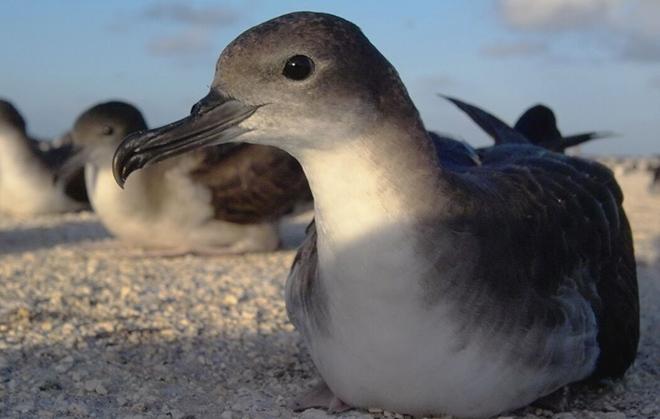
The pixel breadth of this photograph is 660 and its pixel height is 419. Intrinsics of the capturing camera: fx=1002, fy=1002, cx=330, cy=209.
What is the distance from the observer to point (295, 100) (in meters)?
3.10

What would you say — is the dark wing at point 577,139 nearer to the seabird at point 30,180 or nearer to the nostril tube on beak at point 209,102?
the nostril tube on beak at point 209,102

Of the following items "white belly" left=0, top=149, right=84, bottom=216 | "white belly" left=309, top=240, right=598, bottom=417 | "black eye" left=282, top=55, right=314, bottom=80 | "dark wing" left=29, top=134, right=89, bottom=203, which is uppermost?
"black eye" left=282, top=55, right=314, bottom=80

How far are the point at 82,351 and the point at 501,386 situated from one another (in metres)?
2.15

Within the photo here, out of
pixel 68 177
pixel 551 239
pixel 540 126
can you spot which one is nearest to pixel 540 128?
pixel 540 126

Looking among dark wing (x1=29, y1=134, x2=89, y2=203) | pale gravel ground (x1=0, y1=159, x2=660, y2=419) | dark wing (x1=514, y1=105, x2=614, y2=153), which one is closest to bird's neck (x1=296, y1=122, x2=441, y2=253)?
pale gravel ground (x1=0, y1=159, x2=660, y2=419)

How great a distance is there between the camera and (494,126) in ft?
16.6

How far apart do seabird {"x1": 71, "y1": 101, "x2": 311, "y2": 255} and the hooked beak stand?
4441mm

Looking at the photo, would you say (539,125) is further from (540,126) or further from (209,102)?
(209,102)

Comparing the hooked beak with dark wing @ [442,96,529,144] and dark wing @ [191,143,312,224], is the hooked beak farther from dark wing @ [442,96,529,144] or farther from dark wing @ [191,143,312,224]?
dark wing @ [191,143,312,224]

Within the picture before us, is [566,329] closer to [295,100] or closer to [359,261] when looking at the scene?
[359,261]

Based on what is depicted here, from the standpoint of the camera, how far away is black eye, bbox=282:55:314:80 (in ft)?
10.2

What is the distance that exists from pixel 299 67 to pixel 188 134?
0.42 m

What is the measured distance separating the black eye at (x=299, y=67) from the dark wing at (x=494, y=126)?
194cm

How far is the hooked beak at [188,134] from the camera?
3.17 meters
